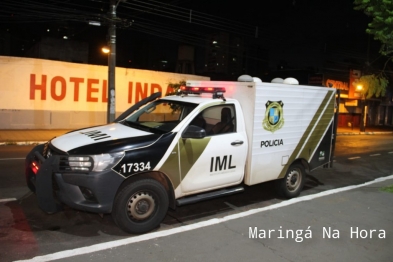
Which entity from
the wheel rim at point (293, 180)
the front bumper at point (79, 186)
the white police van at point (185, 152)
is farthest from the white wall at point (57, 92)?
the wheel rim at point (293, 180)

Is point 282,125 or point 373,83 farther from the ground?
point 373,83

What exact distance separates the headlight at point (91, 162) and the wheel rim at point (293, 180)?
3.81m

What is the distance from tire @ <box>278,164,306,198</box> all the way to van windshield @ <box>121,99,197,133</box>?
8.02 feet

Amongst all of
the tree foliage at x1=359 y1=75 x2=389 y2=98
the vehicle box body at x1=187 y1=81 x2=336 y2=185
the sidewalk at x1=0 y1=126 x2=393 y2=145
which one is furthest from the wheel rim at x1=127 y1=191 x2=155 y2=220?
the sidewalk at x1=0 y1=126 x2=393 y2=145

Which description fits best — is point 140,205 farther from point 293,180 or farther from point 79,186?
point 293,180

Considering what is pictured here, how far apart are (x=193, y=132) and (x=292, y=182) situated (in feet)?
9.58

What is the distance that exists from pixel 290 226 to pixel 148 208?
2.18 metres

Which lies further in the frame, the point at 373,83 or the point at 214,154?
the point at 373,83

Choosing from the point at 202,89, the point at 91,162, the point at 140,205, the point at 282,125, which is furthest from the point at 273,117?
the point at 91,162

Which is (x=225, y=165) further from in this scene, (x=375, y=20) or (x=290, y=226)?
(x=375, y=20)

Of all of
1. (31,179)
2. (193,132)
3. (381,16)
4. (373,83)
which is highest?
(381,16)

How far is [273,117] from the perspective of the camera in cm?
639

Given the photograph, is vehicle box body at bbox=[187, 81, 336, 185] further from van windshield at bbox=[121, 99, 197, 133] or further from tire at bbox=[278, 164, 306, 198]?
van windshield at bbox=[121, 99, 197, 133]

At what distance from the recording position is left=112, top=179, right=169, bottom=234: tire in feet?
15.5
